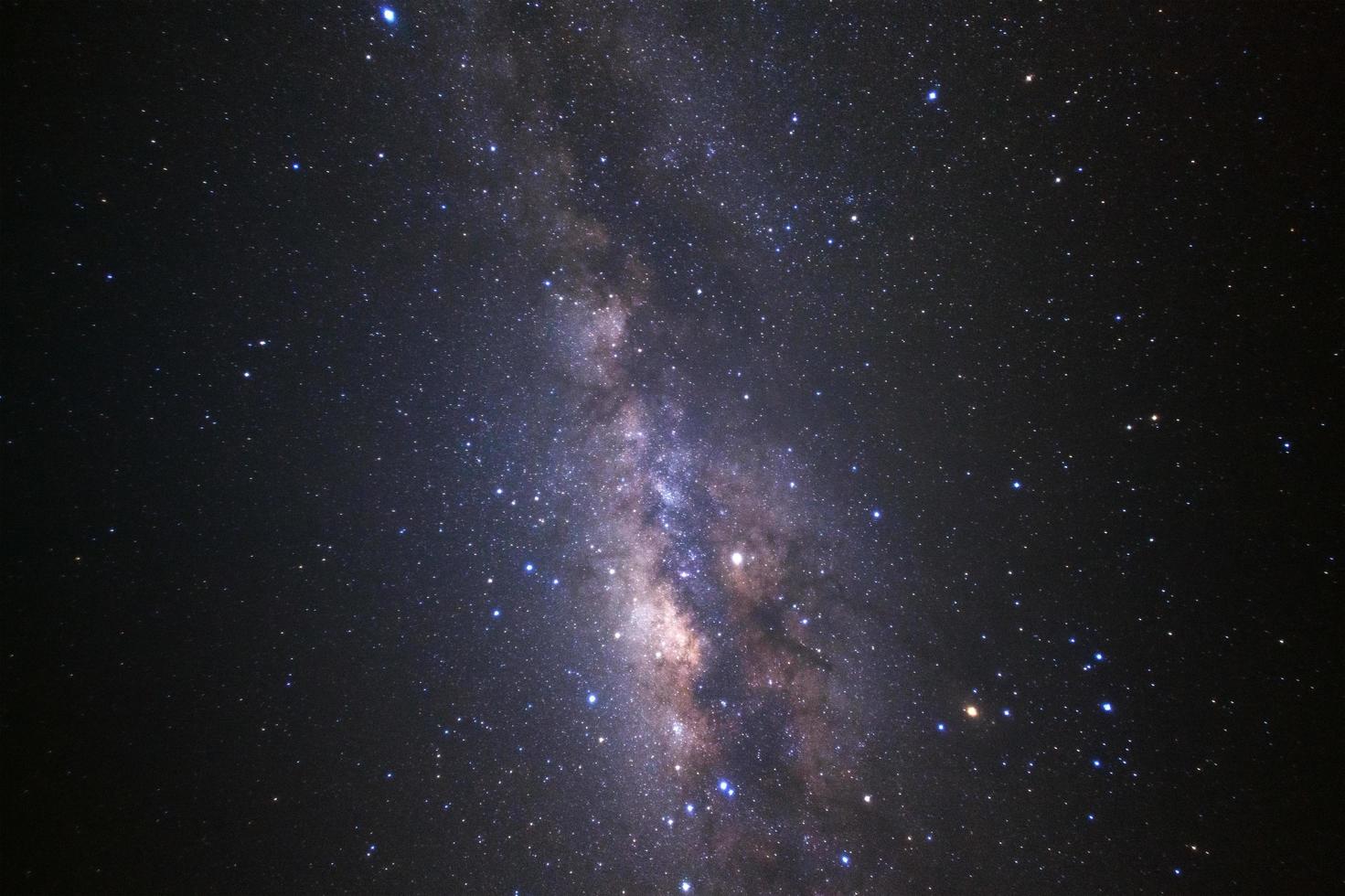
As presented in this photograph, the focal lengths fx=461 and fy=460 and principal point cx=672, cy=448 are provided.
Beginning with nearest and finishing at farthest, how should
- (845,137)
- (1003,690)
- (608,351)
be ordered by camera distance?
(845,137)
(1003,690)
(608,351)

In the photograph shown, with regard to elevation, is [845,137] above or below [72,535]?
above

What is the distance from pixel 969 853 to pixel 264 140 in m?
4.79

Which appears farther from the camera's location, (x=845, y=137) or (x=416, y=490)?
(x=416, y=490)

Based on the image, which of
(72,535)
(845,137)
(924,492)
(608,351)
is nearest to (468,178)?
(608,351)

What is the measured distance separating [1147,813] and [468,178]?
4.32m

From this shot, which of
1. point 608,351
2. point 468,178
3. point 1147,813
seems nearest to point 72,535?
point 468,178

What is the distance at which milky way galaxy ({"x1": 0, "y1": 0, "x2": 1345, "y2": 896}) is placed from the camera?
1.75 m

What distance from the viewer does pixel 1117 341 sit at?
1.89m

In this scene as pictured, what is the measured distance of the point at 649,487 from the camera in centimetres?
285

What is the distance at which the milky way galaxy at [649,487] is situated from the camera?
1.75 m

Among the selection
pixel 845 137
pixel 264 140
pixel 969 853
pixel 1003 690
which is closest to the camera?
pixel 264 140

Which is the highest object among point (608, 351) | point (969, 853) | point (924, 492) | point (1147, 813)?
point (608, 351)

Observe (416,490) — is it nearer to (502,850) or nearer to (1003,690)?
(502,850)

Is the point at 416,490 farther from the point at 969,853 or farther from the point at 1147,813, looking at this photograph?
the point at 1147,813
